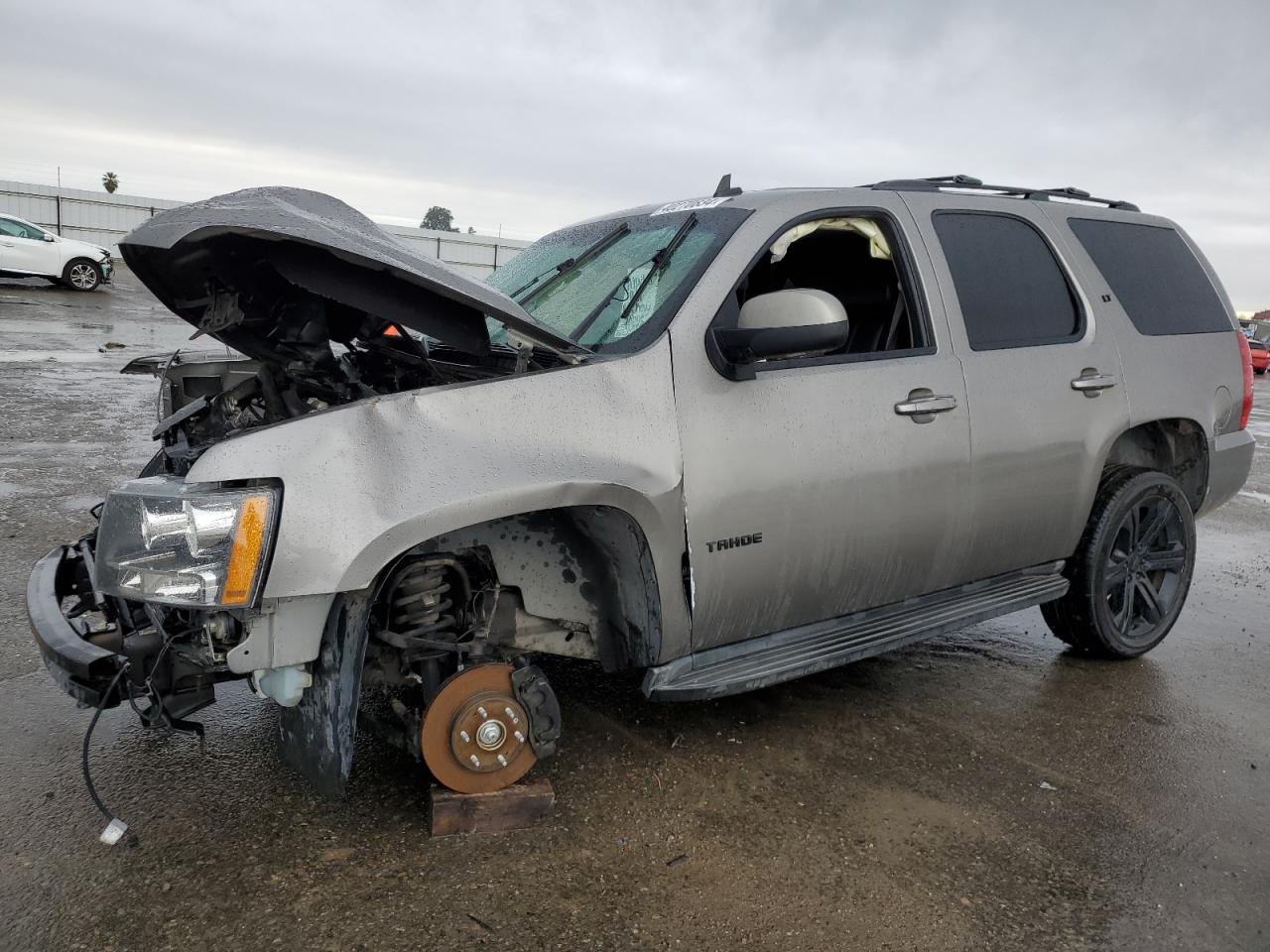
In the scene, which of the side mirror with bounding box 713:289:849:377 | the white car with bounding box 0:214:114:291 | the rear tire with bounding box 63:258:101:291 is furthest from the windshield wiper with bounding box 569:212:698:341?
the rear tire with bounding box 63:258:101:291

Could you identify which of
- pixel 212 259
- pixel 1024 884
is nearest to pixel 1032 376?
pixel 1024 884

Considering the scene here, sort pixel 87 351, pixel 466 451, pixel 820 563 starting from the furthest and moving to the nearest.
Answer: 1. pixel 87 351
2. pixel 820 563
3. pixel 466 451

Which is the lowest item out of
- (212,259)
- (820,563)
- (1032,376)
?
(820,563)

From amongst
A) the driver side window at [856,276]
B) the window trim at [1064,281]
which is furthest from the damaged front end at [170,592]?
the window trim at [1064,281]

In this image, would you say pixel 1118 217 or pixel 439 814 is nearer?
pixel 439 814

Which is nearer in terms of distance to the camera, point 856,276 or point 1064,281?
point 856,276

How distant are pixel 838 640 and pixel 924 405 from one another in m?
0.88

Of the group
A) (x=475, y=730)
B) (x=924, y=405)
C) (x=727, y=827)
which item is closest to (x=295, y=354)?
(x=475, y=730)

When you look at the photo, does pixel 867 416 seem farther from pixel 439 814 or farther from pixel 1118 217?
pixel 1118 217

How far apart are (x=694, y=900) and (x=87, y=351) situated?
13092mm

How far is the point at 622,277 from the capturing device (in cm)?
342

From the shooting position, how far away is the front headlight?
2.31 metres

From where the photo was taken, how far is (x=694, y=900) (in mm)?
2600

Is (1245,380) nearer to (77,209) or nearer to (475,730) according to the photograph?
(475,730)
